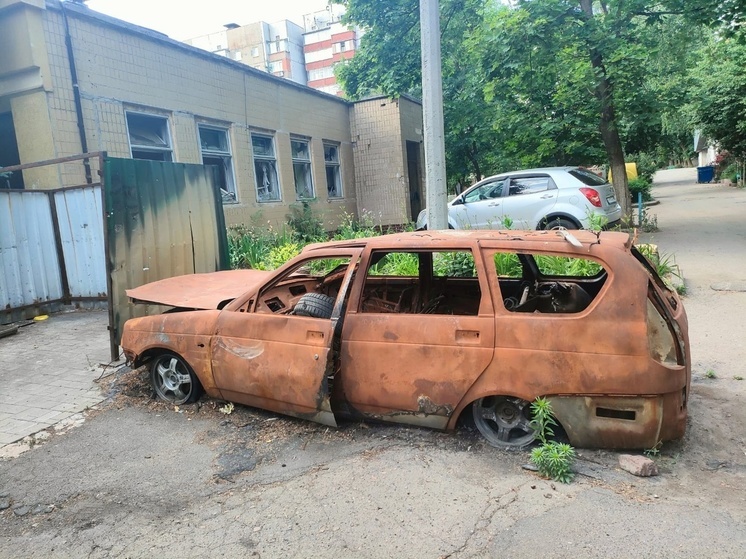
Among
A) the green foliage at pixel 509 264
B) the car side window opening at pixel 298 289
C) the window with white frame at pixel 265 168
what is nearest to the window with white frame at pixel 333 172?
the window with white frame at pixel 265 168

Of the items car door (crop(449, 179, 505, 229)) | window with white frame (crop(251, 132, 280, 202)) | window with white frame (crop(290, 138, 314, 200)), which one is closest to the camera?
car door (crop(449, 179, 505, 229))

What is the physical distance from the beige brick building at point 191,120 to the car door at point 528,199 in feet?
18.4

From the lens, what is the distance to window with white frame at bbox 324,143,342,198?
15.6 meters

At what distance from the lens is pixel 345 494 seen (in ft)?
10.4

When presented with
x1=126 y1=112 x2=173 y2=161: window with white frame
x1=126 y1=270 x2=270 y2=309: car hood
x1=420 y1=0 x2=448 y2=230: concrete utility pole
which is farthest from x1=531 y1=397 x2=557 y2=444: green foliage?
x1=126 y1=112 x2=173 y2=161: window with white frame

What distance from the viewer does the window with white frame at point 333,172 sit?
15.6 metres

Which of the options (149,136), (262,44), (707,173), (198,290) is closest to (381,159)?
(149,136)

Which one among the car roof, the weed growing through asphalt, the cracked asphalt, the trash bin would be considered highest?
the trash bin

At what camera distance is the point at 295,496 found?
317 centimetres

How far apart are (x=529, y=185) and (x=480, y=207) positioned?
1.11m

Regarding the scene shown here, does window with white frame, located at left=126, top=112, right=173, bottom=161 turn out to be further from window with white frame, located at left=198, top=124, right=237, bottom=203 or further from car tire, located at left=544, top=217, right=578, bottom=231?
car tire, located at left=544, top=217, right=578, bottom=231

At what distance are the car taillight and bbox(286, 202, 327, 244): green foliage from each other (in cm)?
617

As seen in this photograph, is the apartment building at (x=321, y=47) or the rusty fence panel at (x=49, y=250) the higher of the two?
the apartment building at (x=321, y=47)

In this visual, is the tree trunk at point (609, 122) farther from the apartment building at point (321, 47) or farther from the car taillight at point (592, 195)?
the apartment building at point (321, 47)
